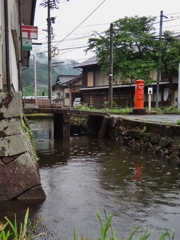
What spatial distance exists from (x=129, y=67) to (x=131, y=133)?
11.1 meters

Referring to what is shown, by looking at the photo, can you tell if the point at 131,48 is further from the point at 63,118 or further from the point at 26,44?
the point at 26,44

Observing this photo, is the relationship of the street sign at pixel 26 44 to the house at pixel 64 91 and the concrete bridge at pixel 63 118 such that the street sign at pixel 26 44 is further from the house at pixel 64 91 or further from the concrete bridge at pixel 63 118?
the house at pixel 64 91

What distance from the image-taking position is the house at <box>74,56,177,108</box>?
27656mm

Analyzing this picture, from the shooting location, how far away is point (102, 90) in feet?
104

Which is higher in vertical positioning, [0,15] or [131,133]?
[0,15]

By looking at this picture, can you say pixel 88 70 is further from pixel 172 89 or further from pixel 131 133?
pixel 131 133

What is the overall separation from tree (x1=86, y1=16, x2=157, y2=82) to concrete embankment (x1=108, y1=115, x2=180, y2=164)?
900cm

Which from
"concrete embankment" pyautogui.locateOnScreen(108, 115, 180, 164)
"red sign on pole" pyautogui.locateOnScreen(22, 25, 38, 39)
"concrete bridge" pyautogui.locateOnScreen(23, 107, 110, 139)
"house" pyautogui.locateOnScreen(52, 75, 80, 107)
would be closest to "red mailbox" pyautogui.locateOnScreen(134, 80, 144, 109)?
"concrete bridge" pyautogui.locateOnScreen(23, 107, 110, 139)

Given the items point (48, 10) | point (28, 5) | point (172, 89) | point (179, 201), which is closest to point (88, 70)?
point (48, 10)

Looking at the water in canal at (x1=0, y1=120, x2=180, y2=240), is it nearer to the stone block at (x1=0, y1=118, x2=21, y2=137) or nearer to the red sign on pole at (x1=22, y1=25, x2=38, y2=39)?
the stone block at (x1=0, y1=118, x2=21, y2=137)

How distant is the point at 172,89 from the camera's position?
84.8ft

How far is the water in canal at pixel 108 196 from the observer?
158 inches

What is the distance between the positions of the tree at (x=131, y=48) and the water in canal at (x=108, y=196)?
13.9 meters

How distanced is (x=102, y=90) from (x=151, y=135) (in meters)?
21.6
